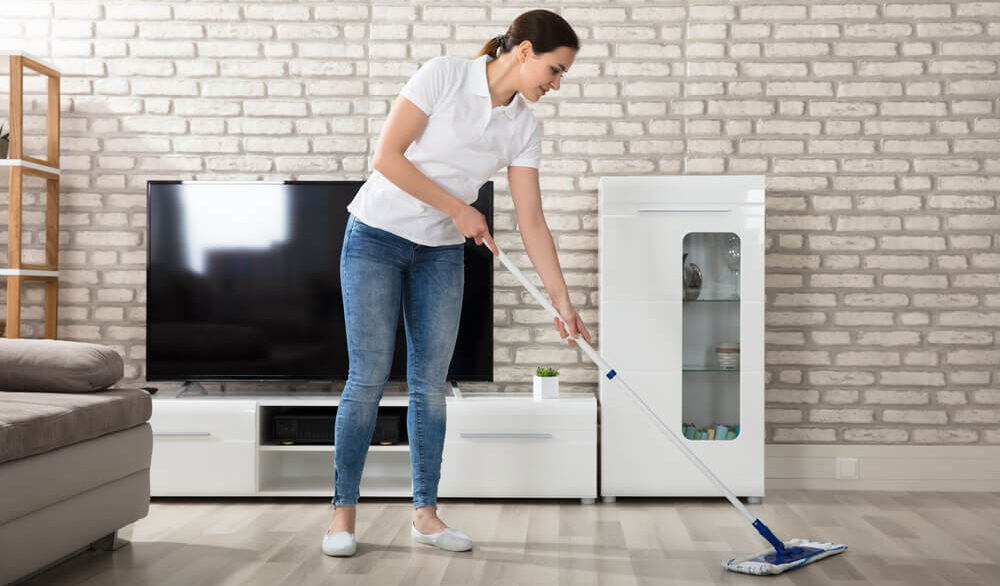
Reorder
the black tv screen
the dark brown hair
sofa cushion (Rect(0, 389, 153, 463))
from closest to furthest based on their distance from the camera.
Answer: sofa cushion (Rect(0, 389, 153, 463)) → the dark brown hair → the black tv screen

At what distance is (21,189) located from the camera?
9.87 feet

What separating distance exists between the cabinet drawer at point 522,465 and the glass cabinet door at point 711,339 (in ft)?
1.26

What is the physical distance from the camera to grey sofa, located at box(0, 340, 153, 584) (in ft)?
5.42

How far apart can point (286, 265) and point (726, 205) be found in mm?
1585

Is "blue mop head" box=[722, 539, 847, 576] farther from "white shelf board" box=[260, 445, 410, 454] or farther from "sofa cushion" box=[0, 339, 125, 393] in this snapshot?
"sofa cushion" box=[0, 339, 125, 393]

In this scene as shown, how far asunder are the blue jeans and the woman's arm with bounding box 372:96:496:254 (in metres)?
0.19

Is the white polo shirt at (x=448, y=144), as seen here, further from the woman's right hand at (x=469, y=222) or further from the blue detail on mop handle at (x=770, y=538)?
the blue detail on mop handle at (x=770, y=538)

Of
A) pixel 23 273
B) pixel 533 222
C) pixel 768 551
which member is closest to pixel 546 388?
pixel 533 222

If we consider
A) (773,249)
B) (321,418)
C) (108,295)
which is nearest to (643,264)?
(773,249)

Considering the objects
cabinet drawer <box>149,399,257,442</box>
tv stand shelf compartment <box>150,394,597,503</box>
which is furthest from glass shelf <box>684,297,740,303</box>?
cabinet drawer <box>149,399,257,442</box>

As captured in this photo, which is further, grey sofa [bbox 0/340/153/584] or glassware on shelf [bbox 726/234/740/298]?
glassware on shelf [bbox 726/234/740/298]

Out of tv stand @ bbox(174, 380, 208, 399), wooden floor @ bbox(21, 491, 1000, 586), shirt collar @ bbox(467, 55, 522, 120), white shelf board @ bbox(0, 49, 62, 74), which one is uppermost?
white shelf board @ bbox(0, 49, 62, 74)

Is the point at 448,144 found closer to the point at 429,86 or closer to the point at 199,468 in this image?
the point at 429,86

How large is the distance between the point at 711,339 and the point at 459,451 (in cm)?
96
